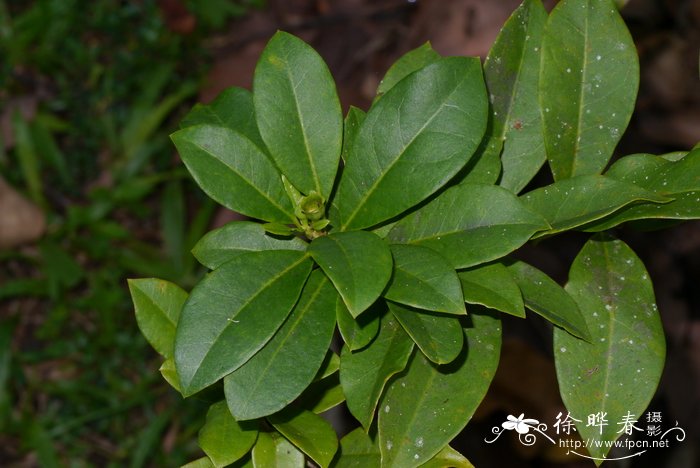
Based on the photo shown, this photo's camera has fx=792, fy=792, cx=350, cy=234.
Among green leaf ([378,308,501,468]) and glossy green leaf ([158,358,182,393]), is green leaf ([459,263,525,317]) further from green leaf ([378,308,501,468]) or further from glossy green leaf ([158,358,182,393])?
glossy green leaf ([158,358,182,393])

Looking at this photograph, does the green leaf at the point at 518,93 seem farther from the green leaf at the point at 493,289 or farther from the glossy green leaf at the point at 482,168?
the green leaf at the point at 493,289

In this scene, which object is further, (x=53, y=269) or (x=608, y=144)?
(x=53, y=269)

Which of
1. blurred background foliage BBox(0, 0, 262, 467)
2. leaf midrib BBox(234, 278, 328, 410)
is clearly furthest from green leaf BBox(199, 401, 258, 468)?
blurred background foliage BBox(0, 0, 262, 467)

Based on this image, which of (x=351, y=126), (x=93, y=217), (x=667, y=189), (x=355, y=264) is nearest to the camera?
(x=355, y=264)

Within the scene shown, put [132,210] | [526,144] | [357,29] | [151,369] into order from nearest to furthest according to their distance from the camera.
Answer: [526,144], [151,369], [132,210], [357,29]

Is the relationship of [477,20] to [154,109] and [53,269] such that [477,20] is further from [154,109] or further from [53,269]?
[53,269]

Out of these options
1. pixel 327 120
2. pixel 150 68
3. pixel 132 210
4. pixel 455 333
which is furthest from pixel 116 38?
pixel 455 333

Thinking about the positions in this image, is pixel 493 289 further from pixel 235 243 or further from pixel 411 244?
pixel 235 243

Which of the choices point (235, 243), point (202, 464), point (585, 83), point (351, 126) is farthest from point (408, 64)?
point (202, 464)
